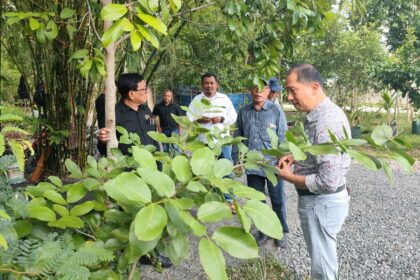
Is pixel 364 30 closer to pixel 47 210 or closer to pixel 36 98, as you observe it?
pixel 36 98

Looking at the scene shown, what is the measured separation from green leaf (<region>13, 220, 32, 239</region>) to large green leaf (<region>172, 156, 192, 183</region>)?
1.25 ft

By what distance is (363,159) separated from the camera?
2.81 ft

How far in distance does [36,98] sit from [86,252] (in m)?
3.68

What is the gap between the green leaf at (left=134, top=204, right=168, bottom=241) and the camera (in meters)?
0.62

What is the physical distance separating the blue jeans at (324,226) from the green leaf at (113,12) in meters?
1.35

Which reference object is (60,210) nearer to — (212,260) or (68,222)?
(68,222)

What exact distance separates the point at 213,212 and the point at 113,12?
0.72m

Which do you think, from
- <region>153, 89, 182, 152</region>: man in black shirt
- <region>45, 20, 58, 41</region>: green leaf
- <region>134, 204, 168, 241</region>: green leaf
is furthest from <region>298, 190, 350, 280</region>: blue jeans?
<region>153, 89, 182, 152</region>: man in black shirt

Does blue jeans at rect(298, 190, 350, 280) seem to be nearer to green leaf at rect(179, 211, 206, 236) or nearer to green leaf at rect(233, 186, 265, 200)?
green leaf at rect(233, 186, 265, 200)

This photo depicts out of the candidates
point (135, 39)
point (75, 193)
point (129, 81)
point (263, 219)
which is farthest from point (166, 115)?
point (263, 219)

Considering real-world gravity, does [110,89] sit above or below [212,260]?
above

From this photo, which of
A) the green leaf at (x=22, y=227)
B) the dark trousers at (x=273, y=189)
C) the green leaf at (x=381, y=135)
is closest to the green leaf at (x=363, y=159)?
the green leaf at (x=381, y=135)

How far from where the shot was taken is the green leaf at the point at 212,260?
0.63m

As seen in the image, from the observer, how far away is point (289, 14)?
7.50ft
